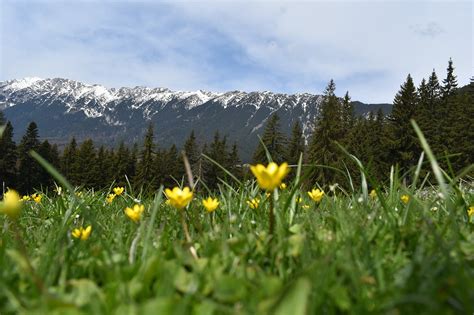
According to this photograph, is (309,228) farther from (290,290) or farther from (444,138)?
(444,138)

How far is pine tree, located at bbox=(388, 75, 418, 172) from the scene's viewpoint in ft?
141

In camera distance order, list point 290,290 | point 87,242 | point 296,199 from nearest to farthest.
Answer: point 290,290 → point 87,242 → point 296,199

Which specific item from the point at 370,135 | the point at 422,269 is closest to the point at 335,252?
the point at 422,269

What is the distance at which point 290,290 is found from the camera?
0.83 m

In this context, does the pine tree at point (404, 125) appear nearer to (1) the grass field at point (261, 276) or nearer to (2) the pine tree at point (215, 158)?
(2) the pine tree at point (215, 158)

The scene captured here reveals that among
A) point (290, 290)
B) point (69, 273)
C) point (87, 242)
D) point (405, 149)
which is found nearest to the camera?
point (290, 290)

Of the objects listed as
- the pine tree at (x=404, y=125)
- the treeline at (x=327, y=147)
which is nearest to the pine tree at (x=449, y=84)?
the treeline at (x=327, y=147)

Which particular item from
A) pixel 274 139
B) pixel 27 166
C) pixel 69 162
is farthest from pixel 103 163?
pixel 274 139

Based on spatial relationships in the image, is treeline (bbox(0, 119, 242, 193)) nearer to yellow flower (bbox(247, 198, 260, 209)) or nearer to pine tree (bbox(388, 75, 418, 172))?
pine tree (bbox(388, 75, 418, 172))

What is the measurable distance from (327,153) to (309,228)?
43.8m

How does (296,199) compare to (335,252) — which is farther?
(296,199)

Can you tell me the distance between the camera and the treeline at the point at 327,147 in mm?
43312

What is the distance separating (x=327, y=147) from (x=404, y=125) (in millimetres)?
8839

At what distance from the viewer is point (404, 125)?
4284 cm
